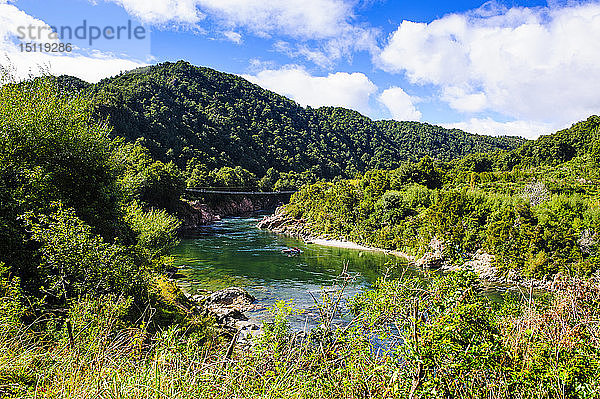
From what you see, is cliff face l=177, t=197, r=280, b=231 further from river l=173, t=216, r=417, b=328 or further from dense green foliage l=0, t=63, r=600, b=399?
dense green foliage l=0, t=63, r=600, b=399

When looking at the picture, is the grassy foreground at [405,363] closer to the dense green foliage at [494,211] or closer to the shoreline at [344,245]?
the dense green foliage at [494,211]

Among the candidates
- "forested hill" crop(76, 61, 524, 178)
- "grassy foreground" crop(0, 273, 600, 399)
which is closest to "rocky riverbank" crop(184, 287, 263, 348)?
"grassy foreground" crop(0, 273, 600, 399)

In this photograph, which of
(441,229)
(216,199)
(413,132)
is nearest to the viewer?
(441,229)

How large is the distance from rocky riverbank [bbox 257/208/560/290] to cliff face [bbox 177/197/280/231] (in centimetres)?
843

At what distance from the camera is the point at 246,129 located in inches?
3807

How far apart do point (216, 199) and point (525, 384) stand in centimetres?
5950

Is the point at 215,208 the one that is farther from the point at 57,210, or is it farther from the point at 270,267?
the point at 57,210

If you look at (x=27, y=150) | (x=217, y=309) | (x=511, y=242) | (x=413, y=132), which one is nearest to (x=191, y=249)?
(x=217, y=309)

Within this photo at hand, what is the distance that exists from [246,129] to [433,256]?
76.0 metres

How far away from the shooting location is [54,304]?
9.03m

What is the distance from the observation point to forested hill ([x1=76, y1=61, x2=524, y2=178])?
223ft

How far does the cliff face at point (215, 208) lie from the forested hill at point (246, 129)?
31.3 ft

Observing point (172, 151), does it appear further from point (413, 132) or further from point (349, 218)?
point (413, 132)

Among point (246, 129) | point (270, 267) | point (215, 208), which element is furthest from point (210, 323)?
point (246, 129)
